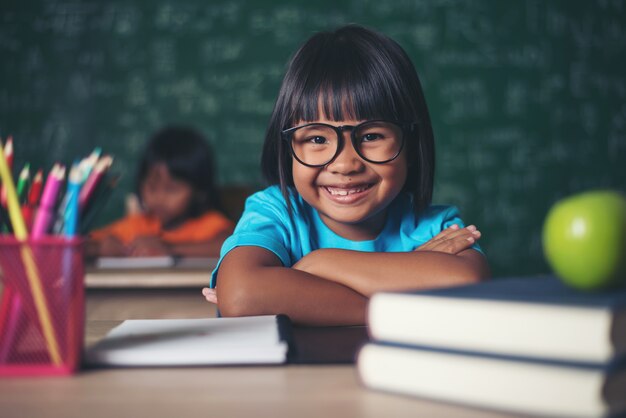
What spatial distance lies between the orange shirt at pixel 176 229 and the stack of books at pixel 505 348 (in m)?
2.52

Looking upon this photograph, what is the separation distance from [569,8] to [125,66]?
271 centimetres

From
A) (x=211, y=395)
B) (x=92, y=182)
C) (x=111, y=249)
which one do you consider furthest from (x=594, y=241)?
(x=111, y=249)

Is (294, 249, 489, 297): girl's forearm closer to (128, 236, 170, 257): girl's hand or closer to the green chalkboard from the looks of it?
(128, 236, 170, 257): girl's hand

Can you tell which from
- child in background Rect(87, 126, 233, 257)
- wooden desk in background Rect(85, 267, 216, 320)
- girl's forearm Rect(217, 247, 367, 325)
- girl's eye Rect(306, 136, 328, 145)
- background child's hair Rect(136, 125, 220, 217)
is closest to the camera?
girl's forearm Rect(217, 247, 367, 325)

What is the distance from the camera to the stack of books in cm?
53

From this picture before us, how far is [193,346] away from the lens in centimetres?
77

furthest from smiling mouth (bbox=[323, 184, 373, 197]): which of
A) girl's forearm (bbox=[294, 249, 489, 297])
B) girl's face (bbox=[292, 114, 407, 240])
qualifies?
girl's forearm (bbox=[294, 249, 489, 297])

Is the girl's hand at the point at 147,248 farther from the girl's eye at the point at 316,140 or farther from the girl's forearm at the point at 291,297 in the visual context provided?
the girl's forearm at the point at 291,297

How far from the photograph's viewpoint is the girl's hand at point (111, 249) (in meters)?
2.66

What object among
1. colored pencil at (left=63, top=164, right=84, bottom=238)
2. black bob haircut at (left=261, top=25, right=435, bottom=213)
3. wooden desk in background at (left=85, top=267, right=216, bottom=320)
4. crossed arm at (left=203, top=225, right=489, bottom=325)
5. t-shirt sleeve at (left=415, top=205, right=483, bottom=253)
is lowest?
wooden desk in background at (left=85, top=267, right=216, bottom=320)

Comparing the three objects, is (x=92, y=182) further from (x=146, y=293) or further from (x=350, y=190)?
(x=146, y=293)

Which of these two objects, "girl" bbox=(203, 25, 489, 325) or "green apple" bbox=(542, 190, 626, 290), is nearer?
"green apple" bbox=(542, 190, 626, 290)

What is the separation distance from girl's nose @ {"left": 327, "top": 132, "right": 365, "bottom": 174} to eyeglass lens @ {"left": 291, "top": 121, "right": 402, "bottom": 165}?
0.04ft

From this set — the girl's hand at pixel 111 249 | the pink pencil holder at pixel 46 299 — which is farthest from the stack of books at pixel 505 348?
the girl's hand at pixel 111 249
